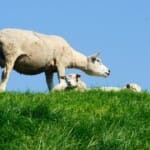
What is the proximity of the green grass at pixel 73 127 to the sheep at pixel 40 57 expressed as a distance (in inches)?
277

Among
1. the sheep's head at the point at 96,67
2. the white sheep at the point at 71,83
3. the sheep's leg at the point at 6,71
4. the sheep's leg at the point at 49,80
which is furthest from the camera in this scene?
the sheep's head at the point at 96,67

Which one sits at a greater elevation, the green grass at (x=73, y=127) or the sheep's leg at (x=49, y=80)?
the sheep's leg at (x=49, y=80)

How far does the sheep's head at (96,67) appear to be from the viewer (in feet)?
67.3

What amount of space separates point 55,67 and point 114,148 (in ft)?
37.2

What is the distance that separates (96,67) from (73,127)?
11769mm

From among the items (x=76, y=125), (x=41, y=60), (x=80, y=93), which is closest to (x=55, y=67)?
(x=41, y=60)

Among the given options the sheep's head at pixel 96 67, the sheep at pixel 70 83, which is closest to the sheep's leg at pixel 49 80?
the sheep's head at pixel 96 67

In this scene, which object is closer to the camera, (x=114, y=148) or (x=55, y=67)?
(x=114, y=148)

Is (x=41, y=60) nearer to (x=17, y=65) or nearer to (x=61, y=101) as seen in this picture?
(x=17, y=65)

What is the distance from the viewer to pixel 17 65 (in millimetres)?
18844

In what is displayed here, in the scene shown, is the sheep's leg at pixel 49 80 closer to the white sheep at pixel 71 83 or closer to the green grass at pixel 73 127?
the white sheep at pixel 71 83

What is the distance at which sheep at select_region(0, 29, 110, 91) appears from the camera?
724 inches

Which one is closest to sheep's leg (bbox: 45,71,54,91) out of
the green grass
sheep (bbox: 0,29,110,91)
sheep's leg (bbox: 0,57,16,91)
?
sheep (bbox: 0,29,110,91)

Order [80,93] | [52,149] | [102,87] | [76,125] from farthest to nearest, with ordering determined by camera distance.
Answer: [102,87]
[80,93]
[76,125]
[52,149]
